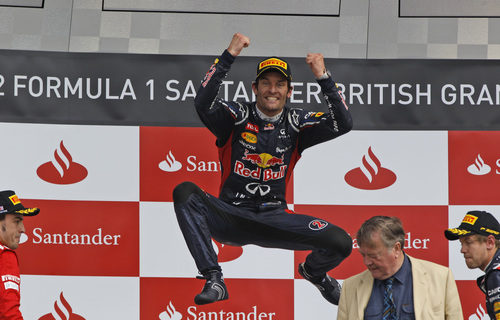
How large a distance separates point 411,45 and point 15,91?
8.97 ft

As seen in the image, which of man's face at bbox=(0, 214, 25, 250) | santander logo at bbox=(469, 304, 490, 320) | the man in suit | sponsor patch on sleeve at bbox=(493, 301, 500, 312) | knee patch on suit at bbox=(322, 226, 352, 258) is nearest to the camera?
the man in suit

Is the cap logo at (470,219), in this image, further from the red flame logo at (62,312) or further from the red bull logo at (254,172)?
the red flame logo at (62,312)

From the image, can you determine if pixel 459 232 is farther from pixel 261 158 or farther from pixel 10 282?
pixel 10 282

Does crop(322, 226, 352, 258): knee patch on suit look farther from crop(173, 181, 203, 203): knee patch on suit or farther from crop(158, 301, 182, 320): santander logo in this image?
crop(158, 301, 182, 320): santander logo

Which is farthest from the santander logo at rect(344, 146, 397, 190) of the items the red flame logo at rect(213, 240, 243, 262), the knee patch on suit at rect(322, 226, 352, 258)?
the knee patch on suit at rect(322, 226, 352, 258)

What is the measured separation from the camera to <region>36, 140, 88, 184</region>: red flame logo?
510 centimetres

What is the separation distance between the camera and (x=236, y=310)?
5.09 metres

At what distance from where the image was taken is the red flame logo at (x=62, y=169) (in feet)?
16.7

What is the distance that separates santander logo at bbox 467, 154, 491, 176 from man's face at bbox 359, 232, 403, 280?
2.34 metres

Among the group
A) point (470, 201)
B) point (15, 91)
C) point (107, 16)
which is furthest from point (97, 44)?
point (470, 201)

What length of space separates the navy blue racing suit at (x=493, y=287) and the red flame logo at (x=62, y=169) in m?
2.85

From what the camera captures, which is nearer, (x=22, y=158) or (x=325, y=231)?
(x=325, y=231)

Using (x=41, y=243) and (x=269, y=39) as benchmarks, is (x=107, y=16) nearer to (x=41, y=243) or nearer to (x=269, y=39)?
(x=269, y=39)

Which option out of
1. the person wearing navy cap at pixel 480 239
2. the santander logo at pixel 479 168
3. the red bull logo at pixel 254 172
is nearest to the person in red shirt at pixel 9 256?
the red bull logo at pixel 254 172
